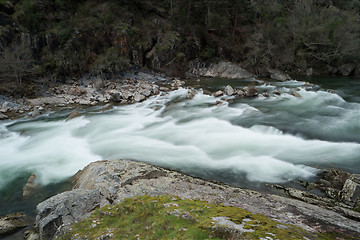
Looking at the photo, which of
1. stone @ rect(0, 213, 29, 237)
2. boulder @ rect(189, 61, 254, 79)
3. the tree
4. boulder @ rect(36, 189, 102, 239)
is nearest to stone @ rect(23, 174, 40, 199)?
stone @ rect(0, 213, 29, 237)

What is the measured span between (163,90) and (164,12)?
1842cm

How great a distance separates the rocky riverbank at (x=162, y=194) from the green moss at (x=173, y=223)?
356 mm

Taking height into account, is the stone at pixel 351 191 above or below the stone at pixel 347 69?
below

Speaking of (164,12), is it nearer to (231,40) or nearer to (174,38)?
(174,38)

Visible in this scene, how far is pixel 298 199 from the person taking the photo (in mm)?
5676

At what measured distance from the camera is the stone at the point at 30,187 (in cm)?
669

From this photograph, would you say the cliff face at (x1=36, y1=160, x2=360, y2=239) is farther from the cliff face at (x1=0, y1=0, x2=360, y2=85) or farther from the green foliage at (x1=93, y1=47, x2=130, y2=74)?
the cliff face at (x1=0, y1=0, x2=360, y2=85)

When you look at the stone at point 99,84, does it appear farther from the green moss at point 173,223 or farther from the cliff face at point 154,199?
the green moss at point 173,223

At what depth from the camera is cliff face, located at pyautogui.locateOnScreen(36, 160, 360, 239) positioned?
4328 mm

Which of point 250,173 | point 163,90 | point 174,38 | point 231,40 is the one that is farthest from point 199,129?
point 231,40

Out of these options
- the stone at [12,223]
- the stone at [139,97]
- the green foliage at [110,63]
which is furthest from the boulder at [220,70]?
the stone at [12,223]

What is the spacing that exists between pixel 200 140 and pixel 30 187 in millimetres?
6747

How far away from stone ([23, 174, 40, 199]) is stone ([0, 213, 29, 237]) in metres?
0.99

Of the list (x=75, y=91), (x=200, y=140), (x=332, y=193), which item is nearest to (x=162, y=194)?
(x=332, y=193)
